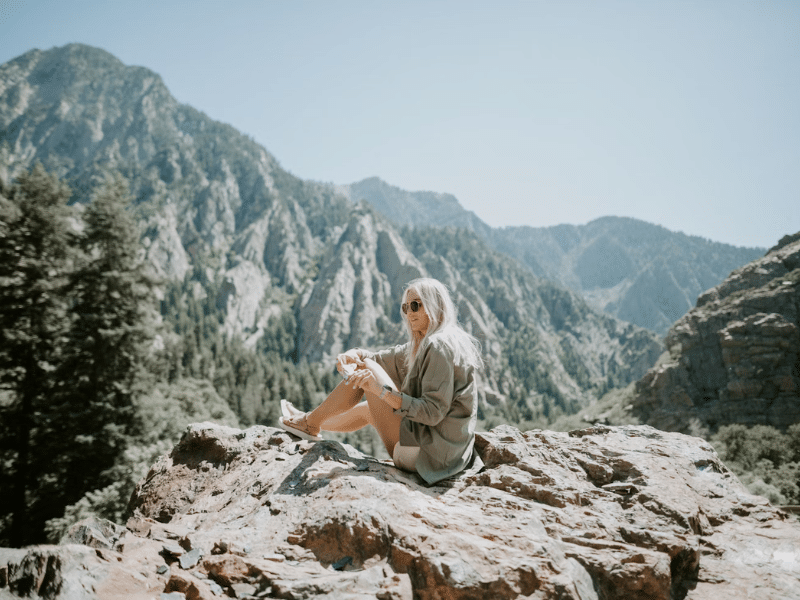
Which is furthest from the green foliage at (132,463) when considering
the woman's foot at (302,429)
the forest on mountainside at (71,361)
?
the woman's foot at (302,429)

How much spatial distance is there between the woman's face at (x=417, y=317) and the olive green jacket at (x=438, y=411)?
401 mm

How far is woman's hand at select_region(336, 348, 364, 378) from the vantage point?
181 inches

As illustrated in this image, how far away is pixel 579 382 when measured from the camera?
5837 inches

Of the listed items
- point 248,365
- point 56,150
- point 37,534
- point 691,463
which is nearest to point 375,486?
point 691,463

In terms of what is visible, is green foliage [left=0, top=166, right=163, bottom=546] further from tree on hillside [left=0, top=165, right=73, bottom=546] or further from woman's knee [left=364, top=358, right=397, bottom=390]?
woman's knee [left=364, top=358, right=397, bottom=390]

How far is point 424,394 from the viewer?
4.00 m

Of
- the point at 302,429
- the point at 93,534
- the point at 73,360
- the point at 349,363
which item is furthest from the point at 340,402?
the point at 73,360

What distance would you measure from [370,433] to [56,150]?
21716cm

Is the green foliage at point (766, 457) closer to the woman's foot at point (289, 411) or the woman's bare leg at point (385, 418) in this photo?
the woman's bare leg at point (385, 418)

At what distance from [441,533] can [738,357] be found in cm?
5142

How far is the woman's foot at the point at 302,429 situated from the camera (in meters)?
5.20

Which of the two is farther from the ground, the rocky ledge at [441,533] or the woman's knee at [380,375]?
the woman's knee at [380,375]

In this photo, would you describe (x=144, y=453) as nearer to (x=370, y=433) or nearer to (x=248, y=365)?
(x=370, y=433)

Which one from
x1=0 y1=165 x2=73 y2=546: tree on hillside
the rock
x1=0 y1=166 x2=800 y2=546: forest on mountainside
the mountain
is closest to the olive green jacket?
the rock
